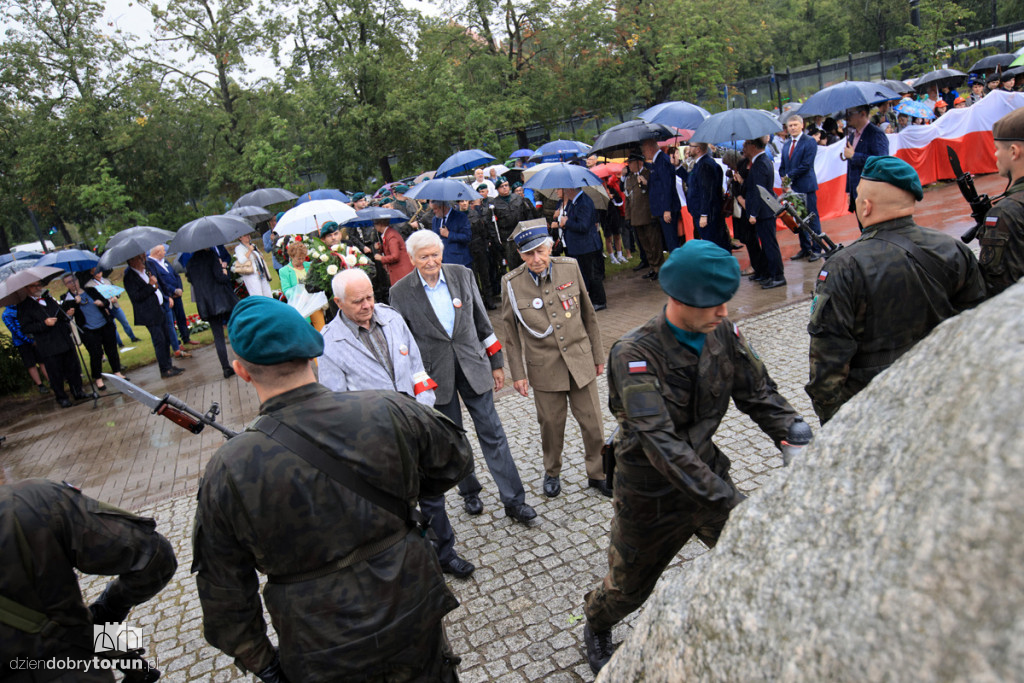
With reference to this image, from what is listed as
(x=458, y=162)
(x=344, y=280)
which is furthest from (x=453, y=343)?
(x=458, y=162)

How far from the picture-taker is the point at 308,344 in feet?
8.59

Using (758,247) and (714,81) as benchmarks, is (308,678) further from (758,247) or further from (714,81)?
(714,81)

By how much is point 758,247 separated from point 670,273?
8.27m

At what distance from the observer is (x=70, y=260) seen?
420 inches

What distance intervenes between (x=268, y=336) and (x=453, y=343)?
103 inches

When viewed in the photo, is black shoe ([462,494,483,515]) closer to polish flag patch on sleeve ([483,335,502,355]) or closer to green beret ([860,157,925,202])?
polish flag patch on sleeve ([483,335,502,355])

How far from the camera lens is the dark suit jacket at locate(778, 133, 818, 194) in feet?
36.9

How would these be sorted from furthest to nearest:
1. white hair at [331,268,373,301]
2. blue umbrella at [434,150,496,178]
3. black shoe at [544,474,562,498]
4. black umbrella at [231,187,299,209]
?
black umbrella at [231,187,299,209] → blue umbrella at [434,150,496,178] → black shoe at [544,474,562,498] → white hair at [331,268,373,301]

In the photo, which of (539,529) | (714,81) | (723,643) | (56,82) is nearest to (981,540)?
(723,643)

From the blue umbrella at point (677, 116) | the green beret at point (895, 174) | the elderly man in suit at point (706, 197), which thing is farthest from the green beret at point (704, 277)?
the blue umbrella at point (677, 116)

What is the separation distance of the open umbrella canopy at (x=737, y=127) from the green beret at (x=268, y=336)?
328 inches

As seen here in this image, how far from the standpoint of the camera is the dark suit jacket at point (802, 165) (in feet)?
36.9

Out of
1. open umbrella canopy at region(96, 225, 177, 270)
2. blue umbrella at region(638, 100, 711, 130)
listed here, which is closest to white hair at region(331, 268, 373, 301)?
open umbrella canopy at region(96, 225, 177, 270)

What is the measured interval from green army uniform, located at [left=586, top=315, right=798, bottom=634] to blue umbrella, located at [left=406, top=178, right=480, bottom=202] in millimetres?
6794
